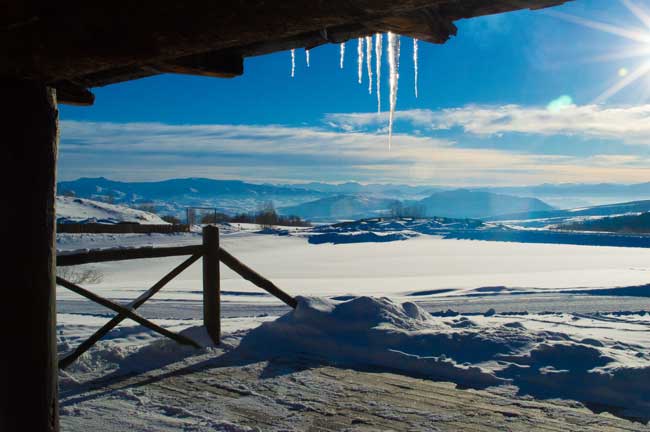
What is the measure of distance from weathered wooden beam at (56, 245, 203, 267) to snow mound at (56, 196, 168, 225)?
27604 millimetres

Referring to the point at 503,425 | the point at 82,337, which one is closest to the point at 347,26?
the point at 503,425

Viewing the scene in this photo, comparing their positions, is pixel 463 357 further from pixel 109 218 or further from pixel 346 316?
pixel 109 218

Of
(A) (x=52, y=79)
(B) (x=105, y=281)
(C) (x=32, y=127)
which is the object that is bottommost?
(B) (x=105, y=281)

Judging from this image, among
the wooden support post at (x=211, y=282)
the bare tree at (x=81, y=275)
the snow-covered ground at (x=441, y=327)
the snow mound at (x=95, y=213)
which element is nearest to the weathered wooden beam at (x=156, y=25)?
the snow-covered ground at (x=441, y=327)

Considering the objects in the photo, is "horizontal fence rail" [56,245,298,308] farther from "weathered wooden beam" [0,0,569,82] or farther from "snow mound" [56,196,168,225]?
"snow mound" [56,196,168,225]

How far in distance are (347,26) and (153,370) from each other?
13.3ft

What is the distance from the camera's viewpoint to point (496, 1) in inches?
85.0

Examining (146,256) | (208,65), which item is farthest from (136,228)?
(208,65)

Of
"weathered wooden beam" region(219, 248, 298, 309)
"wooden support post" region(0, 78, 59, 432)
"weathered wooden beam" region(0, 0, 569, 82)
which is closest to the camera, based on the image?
"weathered wooden beam" region(0, 0, 569, 82)

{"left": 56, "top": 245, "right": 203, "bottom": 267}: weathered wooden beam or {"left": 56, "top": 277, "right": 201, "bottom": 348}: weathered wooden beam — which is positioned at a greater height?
{"left": 56, "top": 245, "right": 203, "bottom": 267}: weathered wooden beam

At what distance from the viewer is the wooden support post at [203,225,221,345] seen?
6090 mm

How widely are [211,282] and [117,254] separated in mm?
1111

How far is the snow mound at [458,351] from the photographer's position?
452 centimetres

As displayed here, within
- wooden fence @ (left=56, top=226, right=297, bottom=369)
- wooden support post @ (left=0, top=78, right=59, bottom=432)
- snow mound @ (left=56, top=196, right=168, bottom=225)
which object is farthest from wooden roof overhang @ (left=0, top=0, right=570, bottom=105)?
snow mound @ (left=56, top=196, right=168, bottom=225)
